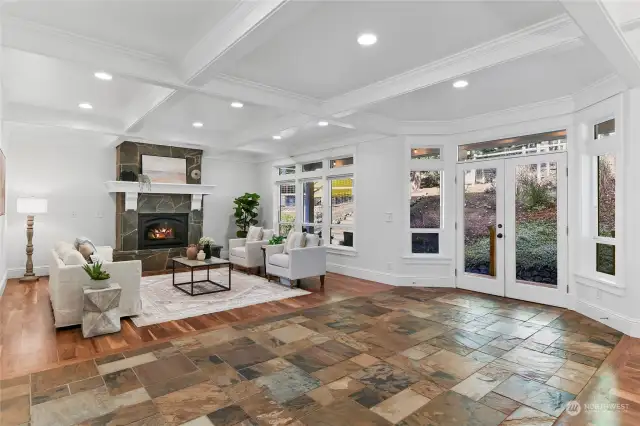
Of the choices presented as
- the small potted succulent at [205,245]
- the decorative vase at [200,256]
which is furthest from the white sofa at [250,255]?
the decorative vase at [200,256]

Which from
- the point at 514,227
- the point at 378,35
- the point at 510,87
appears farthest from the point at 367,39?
the point at 514,227

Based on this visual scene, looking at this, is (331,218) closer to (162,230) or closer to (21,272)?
(162,230)

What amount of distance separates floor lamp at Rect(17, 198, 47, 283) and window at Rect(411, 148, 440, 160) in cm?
644

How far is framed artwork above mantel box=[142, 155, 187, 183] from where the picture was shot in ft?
25.0

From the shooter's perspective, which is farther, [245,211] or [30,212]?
[245,211]

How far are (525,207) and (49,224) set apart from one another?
8412mm

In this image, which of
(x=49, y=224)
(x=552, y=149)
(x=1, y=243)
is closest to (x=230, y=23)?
(x=552, y=149)

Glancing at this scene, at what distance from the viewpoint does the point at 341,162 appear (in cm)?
746

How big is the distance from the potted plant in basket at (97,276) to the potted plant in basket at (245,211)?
4873 millimetres

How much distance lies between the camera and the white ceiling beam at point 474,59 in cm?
286

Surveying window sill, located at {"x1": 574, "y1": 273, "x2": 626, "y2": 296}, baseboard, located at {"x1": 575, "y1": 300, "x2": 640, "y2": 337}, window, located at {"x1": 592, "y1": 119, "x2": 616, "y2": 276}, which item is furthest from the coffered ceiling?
baseboard, located at {"x1": 575, "y1": 300, "x2": 640, "y2": 337}

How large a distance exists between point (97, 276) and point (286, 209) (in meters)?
5.46

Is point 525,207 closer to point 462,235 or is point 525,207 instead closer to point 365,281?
point 462,235

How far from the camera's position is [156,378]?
2750 millimetres
